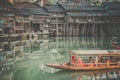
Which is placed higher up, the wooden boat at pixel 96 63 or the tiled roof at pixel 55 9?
the tiled roof at pixel 55 9

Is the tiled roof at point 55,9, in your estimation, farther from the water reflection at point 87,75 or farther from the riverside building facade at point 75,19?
the water reflection at point 87,75

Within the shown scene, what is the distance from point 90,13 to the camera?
81.0m

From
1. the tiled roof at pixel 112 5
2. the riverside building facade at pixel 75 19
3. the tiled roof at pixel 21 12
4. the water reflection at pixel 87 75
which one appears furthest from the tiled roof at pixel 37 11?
the water reflection at pixel 87 75

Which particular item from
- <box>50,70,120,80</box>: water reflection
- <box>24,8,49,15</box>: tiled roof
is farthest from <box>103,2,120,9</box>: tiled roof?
<box>50,70,120,80</box>: water reflection

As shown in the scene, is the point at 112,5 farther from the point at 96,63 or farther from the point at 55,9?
the point at 96,63

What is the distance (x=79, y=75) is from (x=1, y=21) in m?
30.3

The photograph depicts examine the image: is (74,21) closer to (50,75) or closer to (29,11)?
(29,11)

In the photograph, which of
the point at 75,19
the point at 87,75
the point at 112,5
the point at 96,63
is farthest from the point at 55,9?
the point at 87,75

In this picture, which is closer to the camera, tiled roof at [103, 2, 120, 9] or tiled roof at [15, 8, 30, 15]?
tiled roof at [15, 8, 30, 15]

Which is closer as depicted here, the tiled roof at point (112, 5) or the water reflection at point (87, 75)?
the water reflection at point (87, 75)

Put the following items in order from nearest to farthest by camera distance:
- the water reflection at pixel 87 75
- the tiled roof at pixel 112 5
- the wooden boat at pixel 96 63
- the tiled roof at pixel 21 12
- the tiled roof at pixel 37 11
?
the water reflection at pixel 87 75 → the wooden boat at pixel 96 63 → the tiled roof at pixel 21 12 → the tiled roof at pixel 37 11 → the tiled roof at pixel 112 5

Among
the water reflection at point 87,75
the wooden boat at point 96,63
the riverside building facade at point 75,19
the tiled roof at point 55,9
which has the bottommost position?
the water reflection at point 87,75

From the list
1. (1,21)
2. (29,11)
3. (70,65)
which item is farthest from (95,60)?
(29,11)

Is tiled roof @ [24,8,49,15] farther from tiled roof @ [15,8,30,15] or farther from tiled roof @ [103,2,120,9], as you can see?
tiled roof @ [103,2,120,9]
